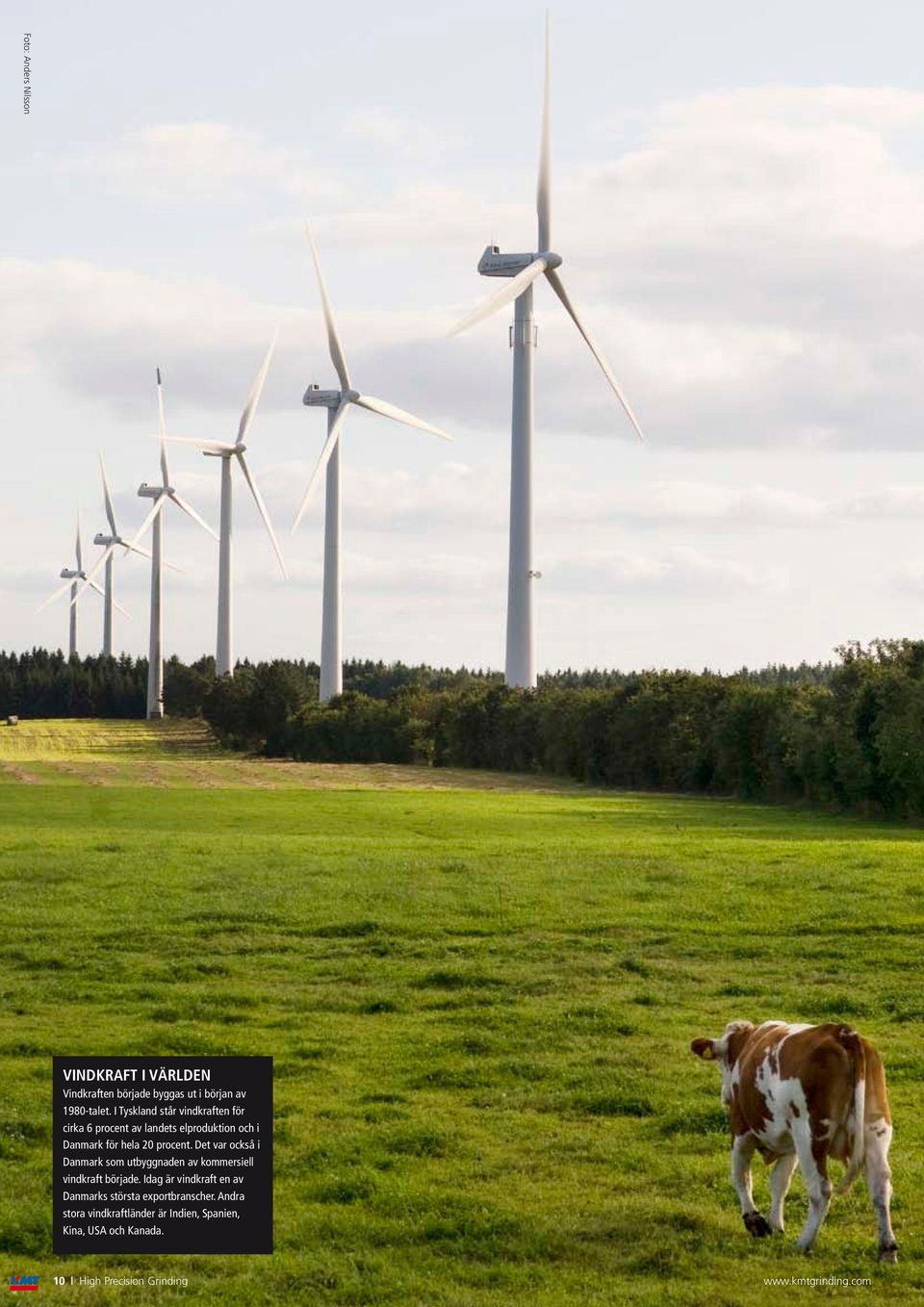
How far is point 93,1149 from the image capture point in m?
13.2

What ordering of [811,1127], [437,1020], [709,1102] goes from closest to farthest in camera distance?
[811,1127] < [709,1102] < [437,1020]

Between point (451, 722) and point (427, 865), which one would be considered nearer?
point (427, 865)

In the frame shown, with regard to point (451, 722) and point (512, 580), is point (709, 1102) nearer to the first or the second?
point (512, 580)

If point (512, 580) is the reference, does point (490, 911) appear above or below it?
below

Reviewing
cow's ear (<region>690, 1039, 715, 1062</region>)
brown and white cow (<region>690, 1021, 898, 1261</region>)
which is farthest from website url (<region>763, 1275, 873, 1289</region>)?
cow's ear (<region>690, 1039, 715, 1062</region>)

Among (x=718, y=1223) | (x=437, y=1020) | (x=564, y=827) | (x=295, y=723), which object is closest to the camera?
(x=718, y=1223)

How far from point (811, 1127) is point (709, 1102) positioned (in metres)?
5.34

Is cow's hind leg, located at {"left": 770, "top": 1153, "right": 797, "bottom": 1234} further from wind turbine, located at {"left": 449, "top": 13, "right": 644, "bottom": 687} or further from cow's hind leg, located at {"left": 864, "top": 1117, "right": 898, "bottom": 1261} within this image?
wind turbine, located at {"left": 449, "top": 13, "right": 644, "bottom": 687}

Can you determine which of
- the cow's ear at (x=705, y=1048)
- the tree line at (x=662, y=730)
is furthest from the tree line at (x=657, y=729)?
the cow's ear at (x=705, y=1048)

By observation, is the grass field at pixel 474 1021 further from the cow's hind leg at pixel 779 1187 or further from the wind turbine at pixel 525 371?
the wind turbine at pixel 525 371

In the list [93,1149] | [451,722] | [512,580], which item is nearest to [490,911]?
[93,1149]

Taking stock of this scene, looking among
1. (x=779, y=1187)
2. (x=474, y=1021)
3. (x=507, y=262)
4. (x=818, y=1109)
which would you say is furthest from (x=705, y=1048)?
(x=507, y=262)

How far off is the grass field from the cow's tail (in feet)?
2.91

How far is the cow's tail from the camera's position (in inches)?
445
